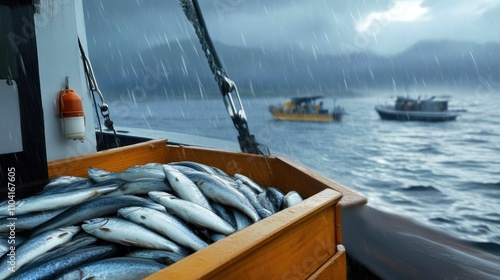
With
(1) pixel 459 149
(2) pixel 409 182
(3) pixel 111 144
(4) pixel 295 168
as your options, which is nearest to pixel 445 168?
(2) pixel 409 182

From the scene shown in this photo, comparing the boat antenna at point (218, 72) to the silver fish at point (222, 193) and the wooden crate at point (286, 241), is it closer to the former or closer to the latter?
the wooden crate at point (286, 241)

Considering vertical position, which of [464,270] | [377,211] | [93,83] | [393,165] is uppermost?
[93,83]

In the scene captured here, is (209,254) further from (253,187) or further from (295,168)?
(295,168)

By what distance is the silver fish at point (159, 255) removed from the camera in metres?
1.51

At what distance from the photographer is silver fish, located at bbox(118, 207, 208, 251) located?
5.47 feet

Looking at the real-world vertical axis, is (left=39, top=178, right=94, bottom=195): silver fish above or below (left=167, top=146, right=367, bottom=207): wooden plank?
above

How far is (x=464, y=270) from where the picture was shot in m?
2.85

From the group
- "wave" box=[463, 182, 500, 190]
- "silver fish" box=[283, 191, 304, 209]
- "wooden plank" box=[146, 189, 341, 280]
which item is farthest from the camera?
"wave" box=[463, 182, 500, 190]

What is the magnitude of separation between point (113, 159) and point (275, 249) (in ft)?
8.10

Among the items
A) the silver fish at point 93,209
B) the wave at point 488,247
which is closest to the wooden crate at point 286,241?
the silver fish at point 93,209

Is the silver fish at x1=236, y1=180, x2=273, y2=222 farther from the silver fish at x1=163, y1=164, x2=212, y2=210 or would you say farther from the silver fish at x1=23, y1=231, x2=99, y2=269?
the silver fish at x1=23, y1=231, x2=99, y2=269

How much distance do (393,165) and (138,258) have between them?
3468 centimetres

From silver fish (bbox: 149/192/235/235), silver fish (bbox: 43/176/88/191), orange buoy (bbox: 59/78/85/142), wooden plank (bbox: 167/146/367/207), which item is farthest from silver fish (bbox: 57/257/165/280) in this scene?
orange buoy (bbox: 59/78/85/142)

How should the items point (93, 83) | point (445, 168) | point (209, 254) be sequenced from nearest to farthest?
point (209, 254)
point (93, 83)
point (445, 168)
